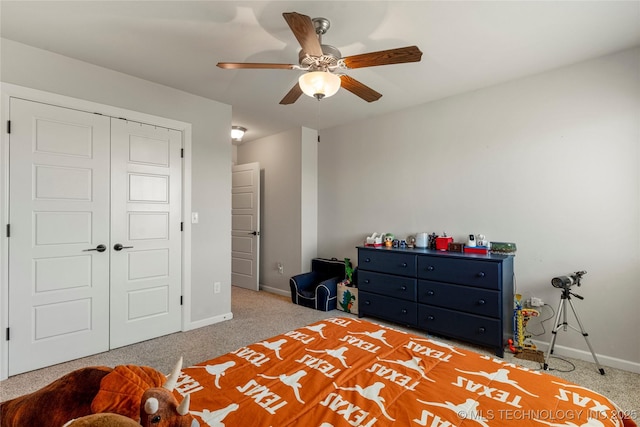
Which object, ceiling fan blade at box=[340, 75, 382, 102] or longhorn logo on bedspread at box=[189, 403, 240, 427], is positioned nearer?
longhorn logo on bedspread at box=[189, 403, 240, 427]

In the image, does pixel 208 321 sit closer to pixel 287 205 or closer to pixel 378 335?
pixel 287 205

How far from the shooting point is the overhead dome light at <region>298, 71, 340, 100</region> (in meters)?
1.93

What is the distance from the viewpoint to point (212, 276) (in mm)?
3594

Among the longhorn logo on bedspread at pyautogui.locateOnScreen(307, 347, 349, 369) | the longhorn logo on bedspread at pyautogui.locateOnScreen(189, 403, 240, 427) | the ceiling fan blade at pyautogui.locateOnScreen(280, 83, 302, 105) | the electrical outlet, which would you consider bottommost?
the electrical outlet

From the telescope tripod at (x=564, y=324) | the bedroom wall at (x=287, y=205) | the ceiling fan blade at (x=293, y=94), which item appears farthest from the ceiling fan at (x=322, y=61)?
the bedroom wall at (x=287, y=205)

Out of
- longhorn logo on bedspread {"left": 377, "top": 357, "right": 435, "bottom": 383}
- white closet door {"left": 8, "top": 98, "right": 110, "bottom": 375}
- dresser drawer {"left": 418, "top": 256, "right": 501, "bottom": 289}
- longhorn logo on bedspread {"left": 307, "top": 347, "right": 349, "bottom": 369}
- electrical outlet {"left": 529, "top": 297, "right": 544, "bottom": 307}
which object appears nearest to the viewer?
longhorn logo on bedspread {"left": 377, "top": 357, "right": 435, "bottom": 383}

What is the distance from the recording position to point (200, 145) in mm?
3488

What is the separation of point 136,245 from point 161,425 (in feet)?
8.55

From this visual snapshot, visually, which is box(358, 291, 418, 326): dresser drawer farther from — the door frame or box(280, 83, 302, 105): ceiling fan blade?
the door frame

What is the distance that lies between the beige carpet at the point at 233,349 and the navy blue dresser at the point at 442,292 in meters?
0.20

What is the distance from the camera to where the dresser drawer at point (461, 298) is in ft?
8.98

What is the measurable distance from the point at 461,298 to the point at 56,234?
3.57 m

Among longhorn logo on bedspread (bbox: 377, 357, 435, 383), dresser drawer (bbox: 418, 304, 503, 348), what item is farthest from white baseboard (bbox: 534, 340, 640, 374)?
longhorn logo on bedspread (bbox: 377, 357, 435, 383)

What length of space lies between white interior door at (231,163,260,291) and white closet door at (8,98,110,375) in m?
2.39
